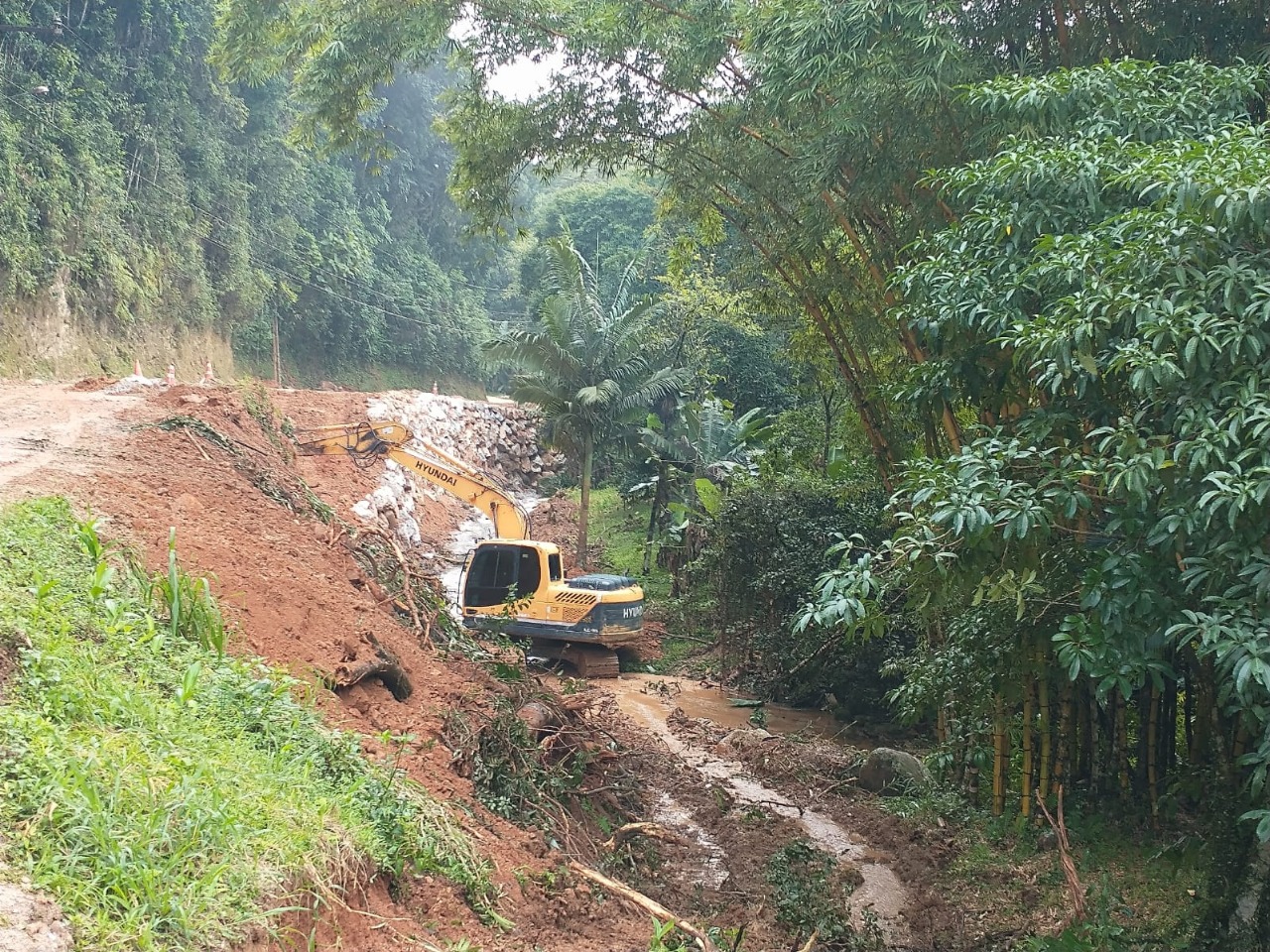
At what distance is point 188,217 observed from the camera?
29.8m

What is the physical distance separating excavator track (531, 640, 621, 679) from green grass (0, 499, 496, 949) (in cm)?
832

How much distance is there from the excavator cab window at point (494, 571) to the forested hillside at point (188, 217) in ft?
16.9

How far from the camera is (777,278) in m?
12.2

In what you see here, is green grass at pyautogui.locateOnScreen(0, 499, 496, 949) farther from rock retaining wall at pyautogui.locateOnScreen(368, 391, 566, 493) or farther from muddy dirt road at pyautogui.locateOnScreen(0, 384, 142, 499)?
rock retaining wall at pyautogui.locateOnScreen(368, 391, 566, 493)

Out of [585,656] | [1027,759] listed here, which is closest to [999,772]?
[1027,759]

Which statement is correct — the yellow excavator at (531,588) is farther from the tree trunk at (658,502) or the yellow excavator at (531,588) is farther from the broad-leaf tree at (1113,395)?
the broad-leaf tree at (1113,395)

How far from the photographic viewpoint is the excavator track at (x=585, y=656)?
13.5 metres

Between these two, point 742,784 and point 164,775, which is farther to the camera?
point 742,784

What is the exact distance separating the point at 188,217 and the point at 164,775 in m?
30.3

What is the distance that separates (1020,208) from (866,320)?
4.42 m

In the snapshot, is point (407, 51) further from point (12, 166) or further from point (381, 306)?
point (381, 306)

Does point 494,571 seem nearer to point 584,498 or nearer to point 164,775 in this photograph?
point 584,498

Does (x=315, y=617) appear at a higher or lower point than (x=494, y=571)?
higher

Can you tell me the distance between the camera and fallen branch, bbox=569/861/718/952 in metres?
4.46
